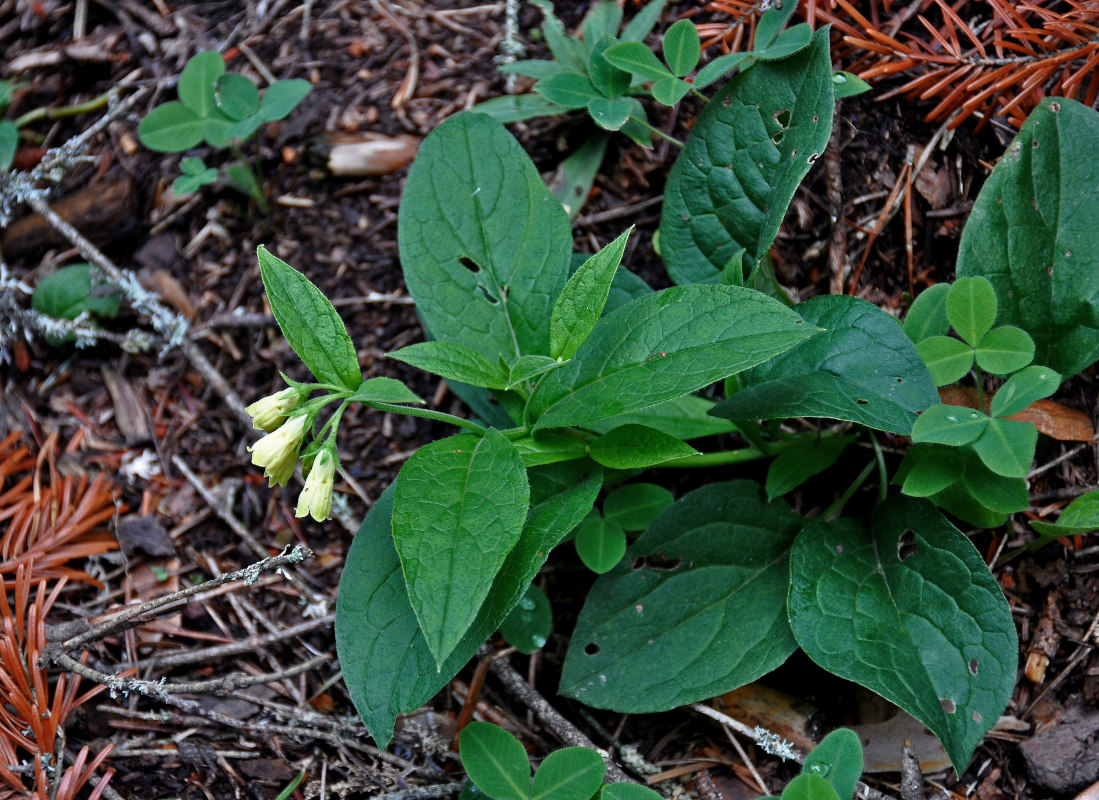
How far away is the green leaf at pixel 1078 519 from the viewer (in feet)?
7.25

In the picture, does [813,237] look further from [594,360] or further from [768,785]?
[768,785]

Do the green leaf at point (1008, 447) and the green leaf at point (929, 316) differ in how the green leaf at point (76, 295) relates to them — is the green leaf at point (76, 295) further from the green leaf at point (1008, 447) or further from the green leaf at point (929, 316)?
the green leaf at point (1008, 447)

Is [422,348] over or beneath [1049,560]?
over

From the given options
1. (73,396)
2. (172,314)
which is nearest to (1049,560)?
(172,314)

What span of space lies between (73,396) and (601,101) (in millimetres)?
2248

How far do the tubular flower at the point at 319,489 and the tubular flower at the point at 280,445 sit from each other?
68 mm

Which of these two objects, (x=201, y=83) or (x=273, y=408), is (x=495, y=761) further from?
(x=201, y=83)

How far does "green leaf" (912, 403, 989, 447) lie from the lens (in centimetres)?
205

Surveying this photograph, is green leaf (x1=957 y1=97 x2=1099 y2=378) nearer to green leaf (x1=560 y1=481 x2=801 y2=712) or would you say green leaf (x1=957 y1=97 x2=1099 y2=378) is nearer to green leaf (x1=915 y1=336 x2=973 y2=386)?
green leaf (x1=915 y1=336 x2=973 y2=386)

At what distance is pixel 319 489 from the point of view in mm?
1990

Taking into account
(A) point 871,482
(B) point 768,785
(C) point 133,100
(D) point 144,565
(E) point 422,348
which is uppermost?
(C) point 133,100

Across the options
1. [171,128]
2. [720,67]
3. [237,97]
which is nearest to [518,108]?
[720,67]

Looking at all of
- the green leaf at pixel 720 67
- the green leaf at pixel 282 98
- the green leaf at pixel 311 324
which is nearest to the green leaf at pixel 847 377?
the green leaf at pixel 720 67

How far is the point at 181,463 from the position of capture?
2986mm
